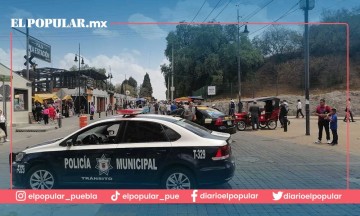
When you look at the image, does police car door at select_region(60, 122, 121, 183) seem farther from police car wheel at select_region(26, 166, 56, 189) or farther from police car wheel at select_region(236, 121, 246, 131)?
police car wheel at select_region(236, 121, 246, 131)

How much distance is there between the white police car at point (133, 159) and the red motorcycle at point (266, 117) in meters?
14.2

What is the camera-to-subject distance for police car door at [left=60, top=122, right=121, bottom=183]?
5.33 meters

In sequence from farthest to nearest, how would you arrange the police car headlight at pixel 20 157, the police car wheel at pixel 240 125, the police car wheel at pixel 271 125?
the police car wheel at pixel 271 125
the police car wheel at pixel 240 125
the police car headlight at pixel 20 157

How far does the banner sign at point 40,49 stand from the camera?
530cm

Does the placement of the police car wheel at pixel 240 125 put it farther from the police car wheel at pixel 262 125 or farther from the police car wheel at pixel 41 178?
the police car wheel at pixel 41 178

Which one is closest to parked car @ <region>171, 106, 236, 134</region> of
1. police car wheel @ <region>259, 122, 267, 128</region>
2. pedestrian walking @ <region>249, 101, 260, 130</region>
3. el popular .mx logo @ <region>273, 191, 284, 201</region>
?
pedestrian walking @ <region>249, 101, 260, 130</region>

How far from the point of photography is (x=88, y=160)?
539cm

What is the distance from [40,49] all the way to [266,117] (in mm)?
16250

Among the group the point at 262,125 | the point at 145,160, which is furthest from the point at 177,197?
the point at 262,125

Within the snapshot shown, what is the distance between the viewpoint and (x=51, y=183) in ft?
18.2

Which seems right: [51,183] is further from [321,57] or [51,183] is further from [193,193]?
Answer: [321,57]

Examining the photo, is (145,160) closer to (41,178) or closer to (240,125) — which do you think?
(41,178)

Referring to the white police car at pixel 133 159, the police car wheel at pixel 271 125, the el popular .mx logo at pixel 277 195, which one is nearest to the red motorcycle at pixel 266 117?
the police car wheel at pixel 271 125

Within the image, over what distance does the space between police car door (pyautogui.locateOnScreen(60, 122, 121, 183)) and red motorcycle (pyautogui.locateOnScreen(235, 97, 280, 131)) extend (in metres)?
14.7
